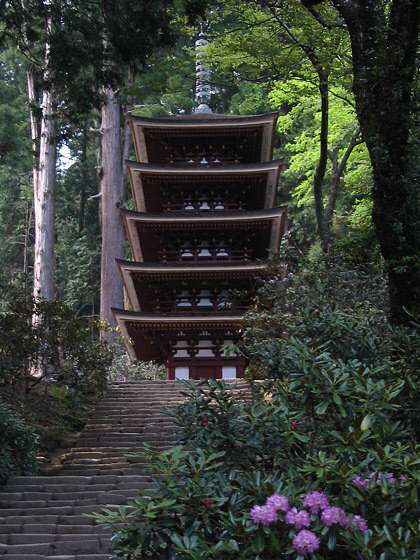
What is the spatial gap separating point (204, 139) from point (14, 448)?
38.5ft

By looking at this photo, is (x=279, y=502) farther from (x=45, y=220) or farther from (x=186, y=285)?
(x=45, y=220)

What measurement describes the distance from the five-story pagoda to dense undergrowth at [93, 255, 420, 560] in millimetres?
11329

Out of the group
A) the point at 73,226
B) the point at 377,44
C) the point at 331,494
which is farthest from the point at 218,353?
the point at 73,226

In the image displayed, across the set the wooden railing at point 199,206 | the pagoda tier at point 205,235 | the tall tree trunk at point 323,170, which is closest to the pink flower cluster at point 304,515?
the tall tree trunk at point 323,170

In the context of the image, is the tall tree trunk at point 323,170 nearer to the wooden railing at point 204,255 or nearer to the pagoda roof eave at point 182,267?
the pagoda roof eave at point 182,267

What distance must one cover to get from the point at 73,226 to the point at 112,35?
82.7 ft

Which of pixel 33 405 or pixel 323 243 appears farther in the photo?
pixel 323 243

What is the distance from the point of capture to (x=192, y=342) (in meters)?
17.3

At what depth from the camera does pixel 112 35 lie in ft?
29.2

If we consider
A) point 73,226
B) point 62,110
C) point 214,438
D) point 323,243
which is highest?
point 62,110

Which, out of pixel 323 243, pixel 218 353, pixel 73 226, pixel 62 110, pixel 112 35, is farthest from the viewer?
pixel 73 226

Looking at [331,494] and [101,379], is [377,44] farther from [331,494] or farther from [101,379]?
[101,379]

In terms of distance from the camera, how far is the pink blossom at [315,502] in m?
3.40

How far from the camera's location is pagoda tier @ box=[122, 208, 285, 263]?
17.1 m
